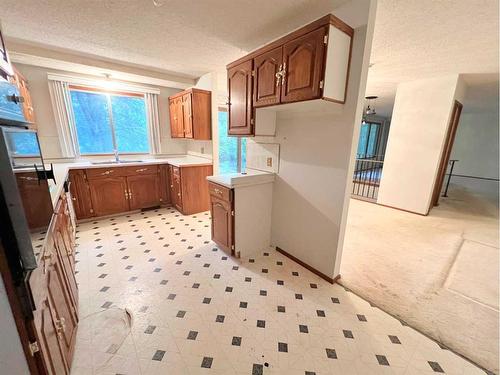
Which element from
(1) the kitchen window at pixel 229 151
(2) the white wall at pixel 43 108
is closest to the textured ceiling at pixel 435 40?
(1) the kitchen window at pixel 229 151

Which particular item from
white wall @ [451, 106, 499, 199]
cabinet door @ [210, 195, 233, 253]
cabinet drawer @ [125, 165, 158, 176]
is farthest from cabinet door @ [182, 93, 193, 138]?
white wall @ [451, 106, 499, 199]

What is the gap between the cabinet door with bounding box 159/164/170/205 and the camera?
3.96 metres

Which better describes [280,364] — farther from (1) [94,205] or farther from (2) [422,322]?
(1) [94,205]

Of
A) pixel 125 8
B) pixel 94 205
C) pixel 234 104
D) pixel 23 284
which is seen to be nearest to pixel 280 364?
pixel 23 284

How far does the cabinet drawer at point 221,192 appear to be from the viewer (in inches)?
91.4

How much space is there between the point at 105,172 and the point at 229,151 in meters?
2.24

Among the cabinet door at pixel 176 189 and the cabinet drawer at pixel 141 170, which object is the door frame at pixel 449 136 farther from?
the cabinet drawer at pixel 141 170

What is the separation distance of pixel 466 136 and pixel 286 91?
10.0 metres

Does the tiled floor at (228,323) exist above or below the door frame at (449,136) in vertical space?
below

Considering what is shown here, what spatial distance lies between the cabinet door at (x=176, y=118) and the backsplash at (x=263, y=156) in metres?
1.72

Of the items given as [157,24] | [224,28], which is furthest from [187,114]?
[224,28]

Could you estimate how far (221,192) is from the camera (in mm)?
2434

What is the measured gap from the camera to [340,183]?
1.93 metres

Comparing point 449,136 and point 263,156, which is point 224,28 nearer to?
point 263,156
